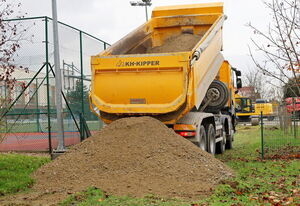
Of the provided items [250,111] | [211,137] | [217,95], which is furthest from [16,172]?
[250,111]

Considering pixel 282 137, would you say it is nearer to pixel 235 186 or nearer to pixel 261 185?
pixel 261 185

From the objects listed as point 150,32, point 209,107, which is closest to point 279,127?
point 209,107

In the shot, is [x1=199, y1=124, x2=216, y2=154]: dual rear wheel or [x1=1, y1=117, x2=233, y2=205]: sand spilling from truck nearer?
[x1=1, y1=117, x2=233, y2=205]: sand spilling from truck

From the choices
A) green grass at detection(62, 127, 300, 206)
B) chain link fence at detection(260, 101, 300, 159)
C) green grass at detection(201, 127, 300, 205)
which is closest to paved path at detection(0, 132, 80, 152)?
green grass at detection(201, 127, 300, 205)

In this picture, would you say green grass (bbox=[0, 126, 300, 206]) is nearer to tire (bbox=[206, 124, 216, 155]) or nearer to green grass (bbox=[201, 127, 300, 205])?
green grass (bbox=[201, 127, 300, 205])

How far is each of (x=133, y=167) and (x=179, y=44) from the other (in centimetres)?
506

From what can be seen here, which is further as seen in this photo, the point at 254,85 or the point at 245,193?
the point at 254,85

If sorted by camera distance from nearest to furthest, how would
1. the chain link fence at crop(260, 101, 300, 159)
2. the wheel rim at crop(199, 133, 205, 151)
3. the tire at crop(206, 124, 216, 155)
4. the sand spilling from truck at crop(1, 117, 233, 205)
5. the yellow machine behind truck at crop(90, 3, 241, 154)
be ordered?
the sand spilling from truck at crop(1, 117, 233, 205)
the yellow machine behind truck at crop(90, 3, 241, 154)
the wheel rim at crop(199, 133, 205, 151)
the tire at crop(206, 124, 216, 155)
the chain link fence at crop(260, 101, 300, 159)

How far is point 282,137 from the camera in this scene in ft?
47.2

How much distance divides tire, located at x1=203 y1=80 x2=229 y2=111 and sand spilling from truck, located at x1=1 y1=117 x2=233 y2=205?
14.1 ft

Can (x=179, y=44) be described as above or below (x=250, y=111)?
Result: above

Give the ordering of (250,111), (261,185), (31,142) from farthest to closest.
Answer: (250,111) → (31,142) → (261,185)

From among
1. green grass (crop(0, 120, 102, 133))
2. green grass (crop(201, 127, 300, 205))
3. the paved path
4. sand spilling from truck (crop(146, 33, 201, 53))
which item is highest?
sand spilling from truck (crop(146, 33, 201, 53))

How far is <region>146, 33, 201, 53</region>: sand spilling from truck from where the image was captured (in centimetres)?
1182
